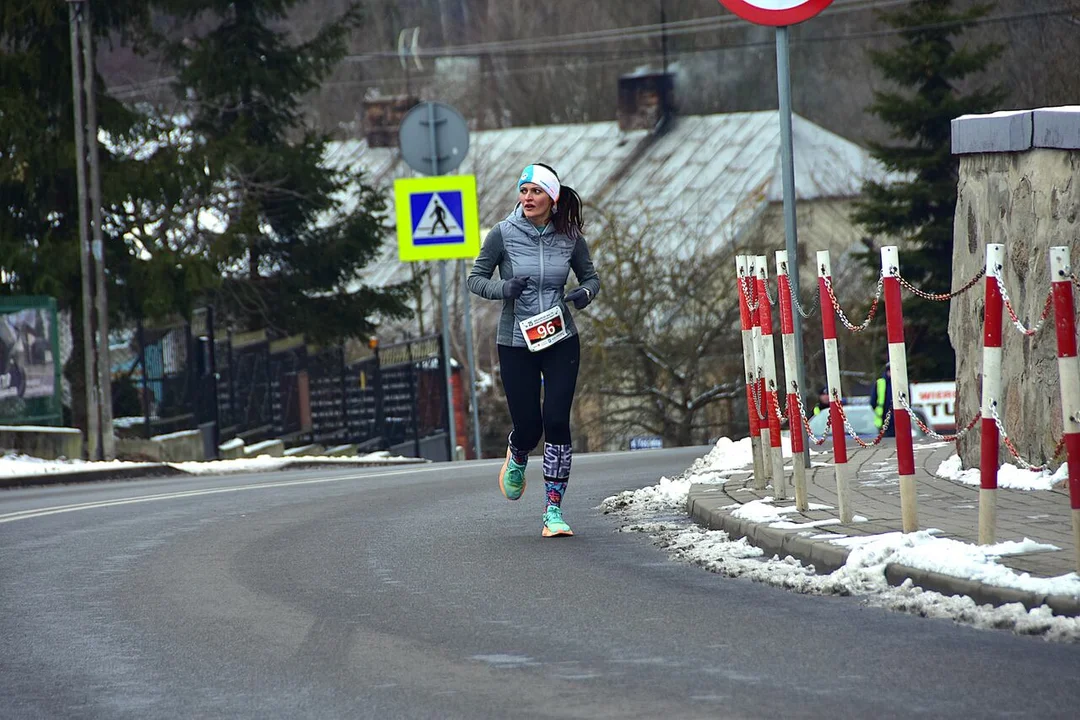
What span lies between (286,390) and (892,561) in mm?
22708

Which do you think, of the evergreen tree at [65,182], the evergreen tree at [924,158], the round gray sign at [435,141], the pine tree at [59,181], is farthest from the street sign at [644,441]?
the round gray sign at [435,141]

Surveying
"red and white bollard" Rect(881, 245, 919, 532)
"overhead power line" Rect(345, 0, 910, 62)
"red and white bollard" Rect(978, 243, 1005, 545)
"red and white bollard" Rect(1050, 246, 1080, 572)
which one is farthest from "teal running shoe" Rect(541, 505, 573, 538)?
"overhead power line" Rect(345, 0, 910, 62)

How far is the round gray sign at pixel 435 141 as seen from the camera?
2381cm

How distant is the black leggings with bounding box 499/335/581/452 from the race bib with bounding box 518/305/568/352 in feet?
0.45

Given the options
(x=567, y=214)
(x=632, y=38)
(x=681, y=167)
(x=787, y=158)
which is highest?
(x=632, y=38)

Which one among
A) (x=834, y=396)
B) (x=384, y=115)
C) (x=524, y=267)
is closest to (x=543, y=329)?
(x=524, y=267)

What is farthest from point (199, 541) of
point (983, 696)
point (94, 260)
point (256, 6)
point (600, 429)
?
point (600, 429)

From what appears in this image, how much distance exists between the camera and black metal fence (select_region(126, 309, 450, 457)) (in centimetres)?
2502

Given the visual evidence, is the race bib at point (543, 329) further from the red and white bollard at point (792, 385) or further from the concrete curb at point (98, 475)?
the concrete curb at point (98, 475)

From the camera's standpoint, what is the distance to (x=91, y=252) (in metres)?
24.8

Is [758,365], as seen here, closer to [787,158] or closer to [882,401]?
[787,158]

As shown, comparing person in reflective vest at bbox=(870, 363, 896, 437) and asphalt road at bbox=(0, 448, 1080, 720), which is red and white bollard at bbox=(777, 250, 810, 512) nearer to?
asphalt road at bbox=(0, 448, 1080, 720)

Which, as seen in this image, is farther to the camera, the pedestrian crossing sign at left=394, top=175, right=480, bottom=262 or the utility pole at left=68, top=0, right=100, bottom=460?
the utility pole at left=68, top=0, right=100, bottom=460

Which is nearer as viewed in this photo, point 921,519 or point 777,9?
point 921,519
